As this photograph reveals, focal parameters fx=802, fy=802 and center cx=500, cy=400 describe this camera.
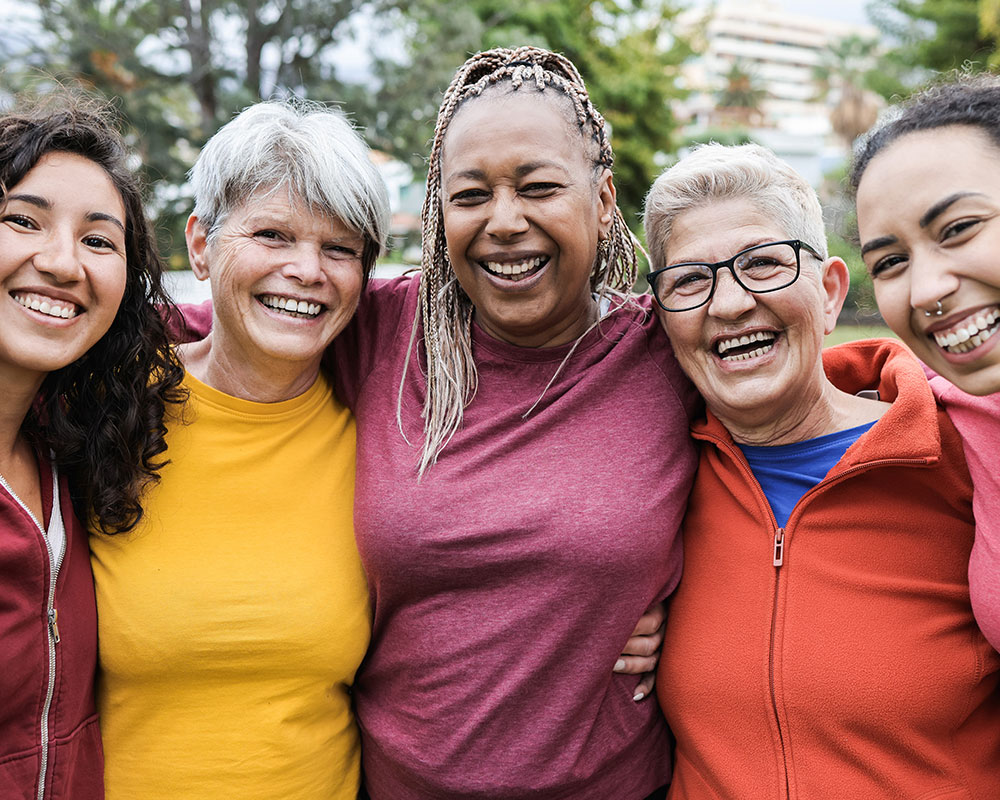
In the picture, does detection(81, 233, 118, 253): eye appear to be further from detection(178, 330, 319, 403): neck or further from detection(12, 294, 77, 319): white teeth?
detection(178, 330, 319, 403): neck

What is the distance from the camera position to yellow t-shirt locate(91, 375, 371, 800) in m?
2.17

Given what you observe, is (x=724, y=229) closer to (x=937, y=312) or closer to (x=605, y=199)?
(x=605, y=199)

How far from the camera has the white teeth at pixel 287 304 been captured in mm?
2408

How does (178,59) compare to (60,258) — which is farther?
(178,59)

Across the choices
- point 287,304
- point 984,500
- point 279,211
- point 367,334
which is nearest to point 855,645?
point 984,500

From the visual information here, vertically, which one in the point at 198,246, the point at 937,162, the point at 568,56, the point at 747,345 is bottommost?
the point at 568,56

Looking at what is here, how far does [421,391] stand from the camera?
2439mm

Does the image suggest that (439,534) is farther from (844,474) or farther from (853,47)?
(853,47)

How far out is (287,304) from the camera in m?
2.41

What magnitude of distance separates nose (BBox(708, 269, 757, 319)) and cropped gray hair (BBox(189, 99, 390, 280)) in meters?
1.06

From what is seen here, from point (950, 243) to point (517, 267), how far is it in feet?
3.61

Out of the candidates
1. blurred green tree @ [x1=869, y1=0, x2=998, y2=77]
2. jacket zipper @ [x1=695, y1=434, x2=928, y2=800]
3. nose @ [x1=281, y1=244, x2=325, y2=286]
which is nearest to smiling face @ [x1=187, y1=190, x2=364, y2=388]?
nose @ [x1=281, y1=244, x2=325, y2=286]

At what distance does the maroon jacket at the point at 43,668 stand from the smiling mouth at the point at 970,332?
2.19 meters

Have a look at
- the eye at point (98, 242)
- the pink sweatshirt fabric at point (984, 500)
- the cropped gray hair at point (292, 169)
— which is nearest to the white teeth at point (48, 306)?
the eye at point (98, 242)
